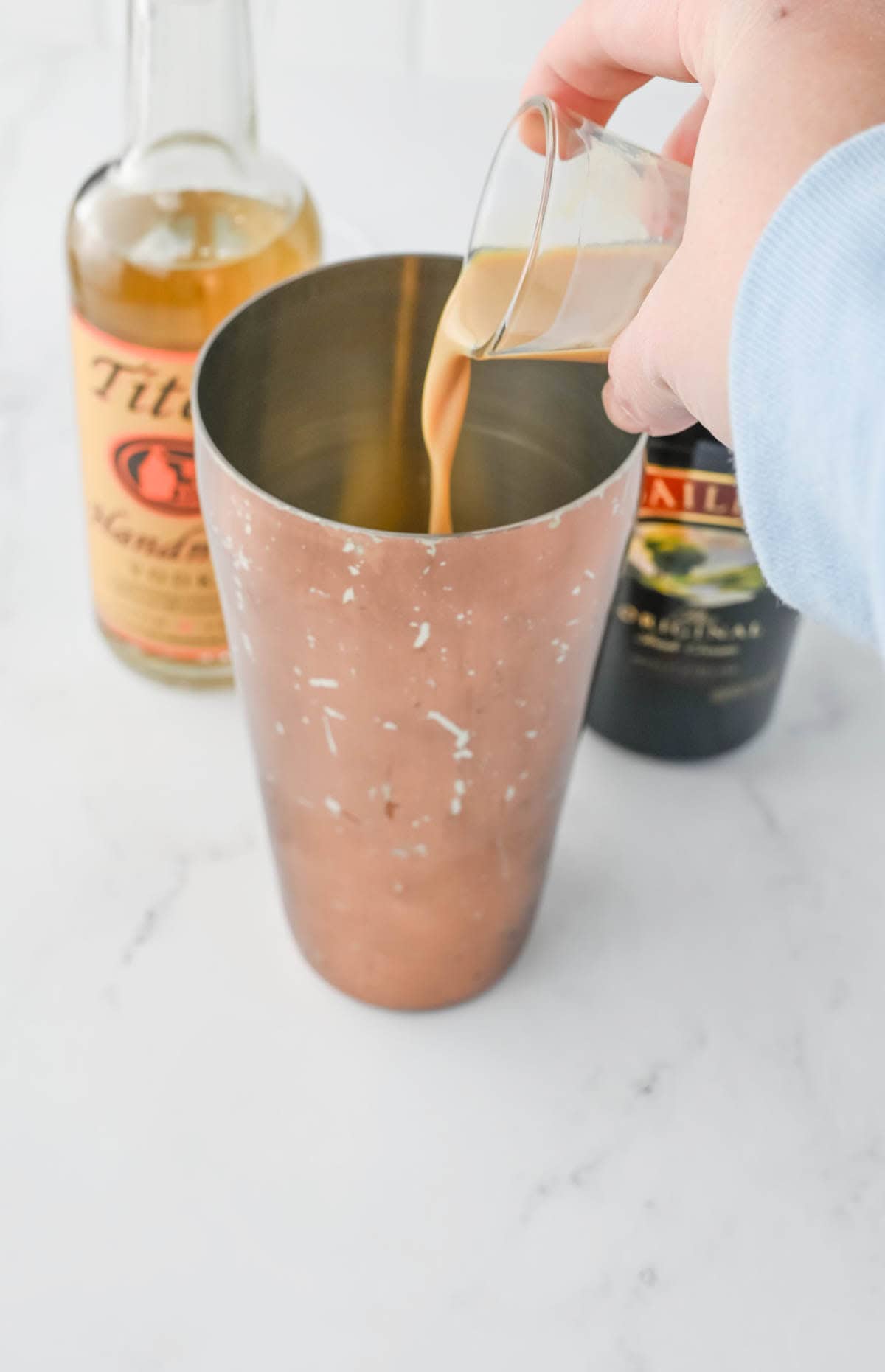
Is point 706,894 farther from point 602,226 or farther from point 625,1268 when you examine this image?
point 602,226

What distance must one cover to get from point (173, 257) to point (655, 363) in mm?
261

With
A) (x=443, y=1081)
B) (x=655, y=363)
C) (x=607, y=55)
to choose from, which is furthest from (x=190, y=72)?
(x=443, y=1081)

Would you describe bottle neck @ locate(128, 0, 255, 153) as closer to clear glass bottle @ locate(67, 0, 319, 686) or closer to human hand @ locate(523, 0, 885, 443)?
clear glass bottle @ locate(67, 0, 319, 686)

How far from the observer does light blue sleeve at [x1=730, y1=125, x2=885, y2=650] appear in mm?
331

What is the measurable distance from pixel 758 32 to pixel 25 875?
396 millimetres

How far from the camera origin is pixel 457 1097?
52 centimetres

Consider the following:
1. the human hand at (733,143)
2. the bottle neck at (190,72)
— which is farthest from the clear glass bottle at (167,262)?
the human hand at (733,143)

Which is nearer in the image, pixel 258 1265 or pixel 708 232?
pixel 708 232

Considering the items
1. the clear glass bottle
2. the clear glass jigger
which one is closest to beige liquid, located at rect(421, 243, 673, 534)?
the clear glass jigger

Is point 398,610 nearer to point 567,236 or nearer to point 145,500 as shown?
point 567,236

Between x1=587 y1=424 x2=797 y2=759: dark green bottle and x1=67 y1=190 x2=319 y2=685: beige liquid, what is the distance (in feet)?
0.57

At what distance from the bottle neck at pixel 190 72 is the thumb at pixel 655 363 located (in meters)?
0.24

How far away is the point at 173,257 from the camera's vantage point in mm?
590

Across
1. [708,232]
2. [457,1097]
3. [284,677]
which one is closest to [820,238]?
[708,232]
